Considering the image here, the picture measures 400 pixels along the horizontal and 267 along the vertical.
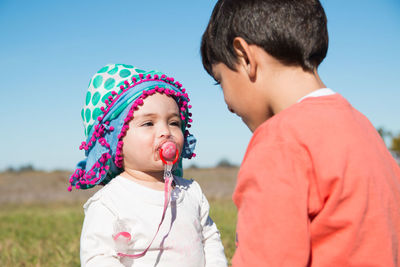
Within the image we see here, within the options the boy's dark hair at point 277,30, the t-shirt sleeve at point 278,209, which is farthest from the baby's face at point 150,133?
the t-shirt sleeve at point 278,209

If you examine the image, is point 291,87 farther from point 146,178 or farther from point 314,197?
point 146,178

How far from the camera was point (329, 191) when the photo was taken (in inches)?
52.4

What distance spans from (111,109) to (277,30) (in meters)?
1.13

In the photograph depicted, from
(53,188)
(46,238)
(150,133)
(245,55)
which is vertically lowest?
(53,188)

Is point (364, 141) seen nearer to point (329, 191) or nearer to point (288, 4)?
point (329, 191)

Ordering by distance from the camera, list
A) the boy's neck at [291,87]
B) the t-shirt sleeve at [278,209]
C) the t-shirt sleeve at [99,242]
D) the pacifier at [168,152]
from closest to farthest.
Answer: the t-shirt sleeve at [278,209], the boy's neck at [291,87], the t-shirt sleeve at [99,242], the pacifier at [168,152]

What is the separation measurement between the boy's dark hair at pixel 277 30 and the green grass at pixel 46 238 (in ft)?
7.52

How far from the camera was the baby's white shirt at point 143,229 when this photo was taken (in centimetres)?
213

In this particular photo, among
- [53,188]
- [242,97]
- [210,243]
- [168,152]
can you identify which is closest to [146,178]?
[168,152]

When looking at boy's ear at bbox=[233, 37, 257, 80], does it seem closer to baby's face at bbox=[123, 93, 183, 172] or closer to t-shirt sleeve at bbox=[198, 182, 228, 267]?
baby's face at bbox=[123, 93, 183, 172]

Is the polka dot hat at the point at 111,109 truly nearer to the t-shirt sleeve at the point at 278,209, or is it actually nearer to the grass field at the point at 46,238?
the t-shirt sleeve at the point at 278,209

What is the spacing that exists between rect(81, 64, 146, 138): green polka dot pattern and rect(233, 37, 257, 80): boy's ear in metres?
0.97

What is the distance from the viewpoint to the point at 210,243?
247 centimetres

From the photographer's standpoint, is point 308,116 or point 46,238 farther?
point 46,238
